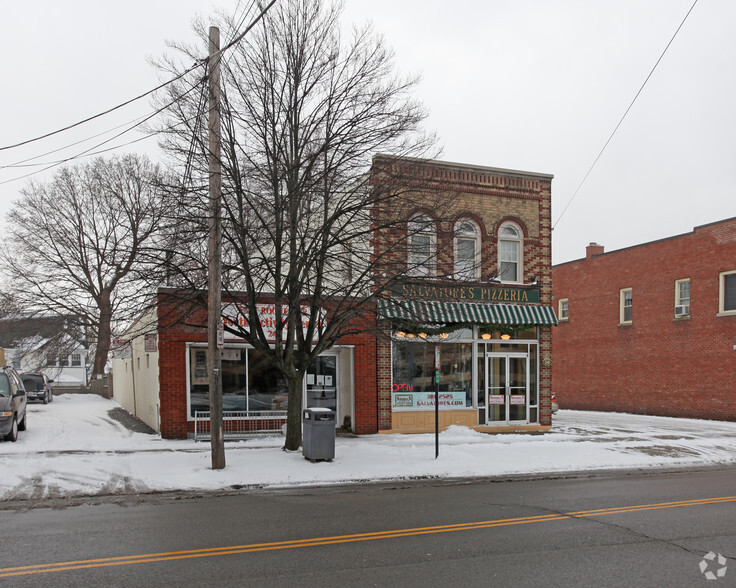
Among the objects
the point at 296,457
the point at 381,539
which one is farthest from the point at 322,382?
the point at 381,539

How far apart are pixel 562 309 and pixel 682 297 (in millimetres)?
7703

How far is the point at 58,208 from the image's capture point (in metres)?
35.4

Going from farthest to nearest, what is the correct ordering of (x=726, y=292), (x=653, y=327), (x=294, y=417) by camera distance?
(x=653, y=327) → (x=726, y=292) → (x=294, y=417)

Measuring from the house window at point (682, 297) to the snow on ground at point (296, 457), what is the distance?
747cm

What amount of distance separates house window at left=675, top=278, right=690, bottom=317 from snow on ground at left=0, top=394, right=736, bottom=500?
7468 mm

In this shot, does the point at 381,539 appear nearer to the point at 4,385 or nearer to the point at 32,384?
the point at 4,385

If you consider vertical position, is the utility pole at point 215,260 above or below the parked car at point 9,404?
above

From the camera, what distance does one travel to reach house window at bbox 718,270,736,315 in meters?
23.6

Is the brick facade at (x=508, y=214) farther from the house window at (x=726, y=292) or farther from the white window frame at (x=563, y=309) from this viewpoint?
the white window frame at (x=563, y=309)

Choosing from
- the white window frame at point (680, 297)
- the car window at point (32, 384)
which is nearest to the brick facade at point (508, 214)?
the white window frame at point (680, 297)

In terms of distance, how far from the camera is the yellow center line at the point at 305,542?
5.94 m

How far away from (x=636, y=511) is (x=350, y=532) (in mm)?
4272

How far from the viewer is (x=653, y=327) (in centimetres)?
2694

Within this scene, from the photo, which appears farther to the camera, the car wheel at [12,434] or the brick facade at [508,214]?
the brick facade at [508,214]
